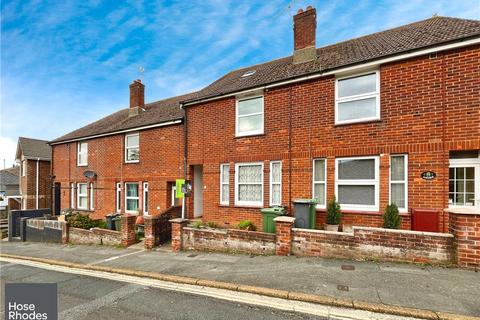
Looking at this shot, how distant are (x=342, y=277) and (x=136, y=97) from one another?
599 inches

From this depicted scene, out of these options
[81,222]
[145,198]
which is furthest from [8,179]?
[145,198]

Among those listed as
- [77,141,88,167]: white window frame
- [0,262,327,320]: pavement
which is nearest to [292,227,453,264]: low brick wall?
[0,262,327,320]: pavement

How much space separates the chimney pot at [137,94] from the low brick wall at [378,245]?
1351 cm

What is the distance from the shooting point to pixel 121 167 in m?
13.4

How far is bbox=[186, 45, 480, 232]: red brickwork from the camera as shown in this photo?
6168 mm

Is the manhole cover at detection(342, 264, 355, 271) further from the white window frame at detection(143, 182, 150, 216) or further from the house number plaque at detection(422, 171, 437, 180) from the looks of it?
the white window frame at detection(143, 182, 150, 216)

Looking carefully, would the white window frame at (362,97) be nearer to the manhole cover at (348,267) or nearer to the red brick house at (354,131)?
the red brick house at (354,131)

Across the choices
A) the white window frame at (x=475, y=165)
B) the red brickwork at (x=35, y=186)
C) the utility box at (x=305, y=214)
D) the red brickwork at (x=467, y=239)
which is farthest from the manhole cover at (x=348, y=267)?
Result: the red brickwork at (x=35, y=186)

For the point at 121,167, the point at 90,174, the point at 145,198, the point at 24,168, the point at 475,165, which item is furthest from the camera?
the point at 24,168

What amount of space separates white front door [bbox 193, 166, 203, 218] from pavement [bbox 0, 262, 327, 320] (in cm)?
530

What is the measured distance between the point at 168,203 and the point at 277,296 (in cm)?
829

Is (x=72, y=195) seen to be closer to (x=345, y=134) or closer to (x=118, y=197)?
(x=118, y=197)

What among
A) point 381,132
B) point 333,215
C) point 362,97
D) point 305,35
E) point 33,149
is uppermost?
point 305,35

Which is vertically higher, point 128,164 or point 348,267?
point 128,164
